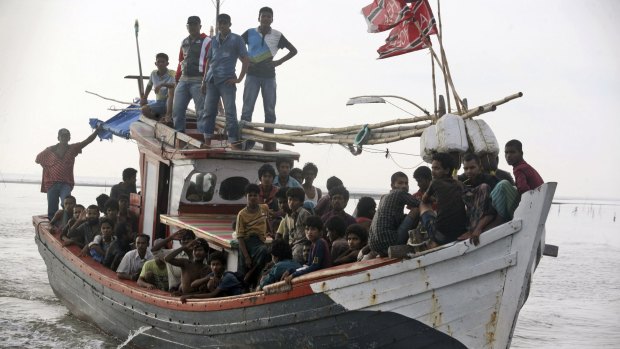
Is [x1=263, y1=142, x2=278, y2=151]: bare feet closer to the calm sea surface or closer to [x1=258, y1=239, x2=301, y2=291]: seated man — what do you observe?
[x1=258, y1=239, x2=301, y2=291]: seated man

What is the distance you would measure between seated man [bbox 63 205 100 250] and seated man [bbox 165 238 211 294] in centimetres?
310

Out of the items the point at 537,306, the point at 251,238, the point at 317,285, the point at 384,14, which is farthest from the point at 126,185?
the point at 537,306

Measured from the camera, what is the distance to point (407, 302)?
7133 mm

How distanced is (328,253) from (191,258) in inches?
105

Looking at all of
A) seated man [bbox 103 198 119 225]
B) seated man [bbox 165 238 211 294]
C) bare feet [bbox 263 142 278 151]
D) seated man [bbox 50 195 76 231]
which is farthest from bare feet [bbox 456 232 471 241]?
seated man [bbox 50 195 76 231]

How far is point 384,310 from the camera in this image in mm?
7246

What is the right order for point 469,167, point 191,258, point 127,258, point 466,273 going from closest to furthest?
point 466,273 < point 469,167 < point 191,258 < point 127,258

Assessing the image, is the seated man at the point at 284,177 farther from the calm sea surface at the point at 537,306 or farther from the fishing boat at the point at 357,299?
the calm sea surface at the point at 537,306

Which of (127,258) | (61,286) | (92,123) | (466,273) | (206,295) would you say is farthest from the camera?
(92,123)

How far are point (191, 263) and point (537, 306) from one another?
10980 millimetres

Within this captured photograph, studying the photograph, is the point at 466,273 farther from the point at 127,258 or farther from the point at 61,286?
the point at 61,286

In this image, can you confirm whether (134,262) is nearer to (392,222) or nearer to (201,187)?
(201,187)

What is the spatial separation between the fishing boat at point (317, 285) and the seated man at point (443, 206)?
207mm

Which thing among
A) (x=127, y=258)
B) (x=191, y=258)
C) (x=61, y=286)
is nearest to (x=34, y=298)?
(x=61, y=286)
